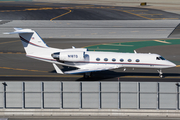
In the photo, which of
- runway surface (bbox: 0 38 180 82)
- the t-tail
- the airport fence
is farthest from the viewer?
the t-tail

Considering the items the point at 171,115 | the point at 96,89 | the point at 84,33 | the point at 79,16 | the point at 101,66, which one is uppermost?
the point at 79,16

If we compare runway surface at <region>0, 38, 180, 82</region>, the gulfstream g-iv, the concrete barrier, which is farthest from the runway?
the concrete barrier

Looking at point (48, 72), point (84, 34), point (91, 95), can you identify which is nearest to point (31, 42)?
point (48, 72)

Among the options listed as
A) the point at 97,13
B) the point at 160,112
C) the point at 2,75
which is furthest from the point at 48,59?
the point at 97,13

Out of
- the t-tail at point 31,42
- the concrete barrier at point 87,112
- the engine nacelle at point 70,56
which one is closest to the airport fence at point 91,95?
the concrete barrier at point 87,112

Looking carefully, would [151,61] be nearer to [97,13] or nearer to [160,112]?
[160,112]

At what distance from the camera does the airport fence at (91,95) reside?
21.3 m

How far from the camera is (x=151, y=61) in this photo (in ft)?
108

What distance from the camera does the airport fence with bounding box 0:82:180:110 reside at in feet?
69.8

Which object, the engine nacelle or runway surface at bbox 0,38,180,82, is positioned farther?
runway surface at bbox 0,38,180,82

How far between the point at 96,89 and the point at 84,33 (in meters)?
43.9

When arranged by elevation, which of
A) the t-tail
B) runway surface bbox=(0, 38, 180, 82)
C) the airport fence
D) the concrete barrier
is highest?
the t-tail

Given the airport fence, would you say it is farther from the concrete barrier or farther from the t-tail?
the t-tail

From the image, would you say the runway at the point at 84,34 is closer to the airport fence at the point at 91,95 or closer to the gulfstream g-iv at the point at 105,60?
the gulfstream g-iv at the point at 105,60
